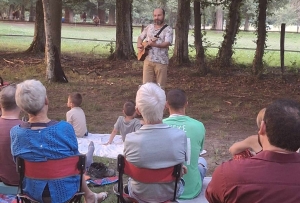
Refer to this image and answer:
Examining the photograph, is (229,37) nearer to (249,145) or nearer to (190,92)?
(190,92)

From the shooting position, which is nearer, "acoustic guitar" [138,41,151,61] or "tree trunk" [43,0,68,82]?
"acoustic guitar" [138,41,151,61]

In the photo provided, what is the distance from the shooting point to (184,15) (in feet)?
50.3

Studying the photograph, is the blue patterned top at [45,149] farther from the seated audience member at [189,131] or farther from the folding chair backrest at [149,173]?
the seated audience member at [189,131]

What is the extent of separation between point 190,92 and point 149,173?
750 cm

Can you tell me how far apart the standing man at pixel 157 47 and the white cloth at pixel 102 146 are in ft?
4.83

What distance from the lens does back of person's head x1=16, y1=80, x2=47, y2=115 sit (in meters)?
3.21

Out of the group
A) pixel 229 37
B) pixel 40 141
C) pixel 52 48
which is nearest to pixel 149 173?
pixel 40 141

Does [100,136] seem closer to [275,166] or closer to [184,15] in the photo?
[275,166]

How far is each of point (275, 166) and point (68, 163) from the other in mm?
1548

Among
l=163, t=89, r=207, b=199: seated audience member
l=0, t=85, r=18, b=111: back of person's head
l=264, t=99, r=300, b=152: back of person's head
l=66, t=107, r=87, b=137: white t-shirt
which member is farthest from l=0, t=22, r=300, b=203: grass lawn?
l=264, t=99, r=300, b=152: back of person's head

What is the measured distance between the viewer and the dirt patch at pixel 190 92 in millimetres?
7379

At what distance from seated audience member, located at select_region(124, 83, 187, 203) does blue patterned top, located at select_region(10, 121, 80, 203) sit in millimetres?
444

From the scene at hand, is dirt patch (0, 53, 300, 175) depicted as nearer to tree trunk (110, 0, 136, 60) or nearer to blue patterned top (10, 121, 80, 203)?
tree trunk (110, 0, 136, 60)

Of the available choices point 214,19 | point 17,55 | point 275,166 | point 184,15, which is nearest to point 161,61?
point 275,166
